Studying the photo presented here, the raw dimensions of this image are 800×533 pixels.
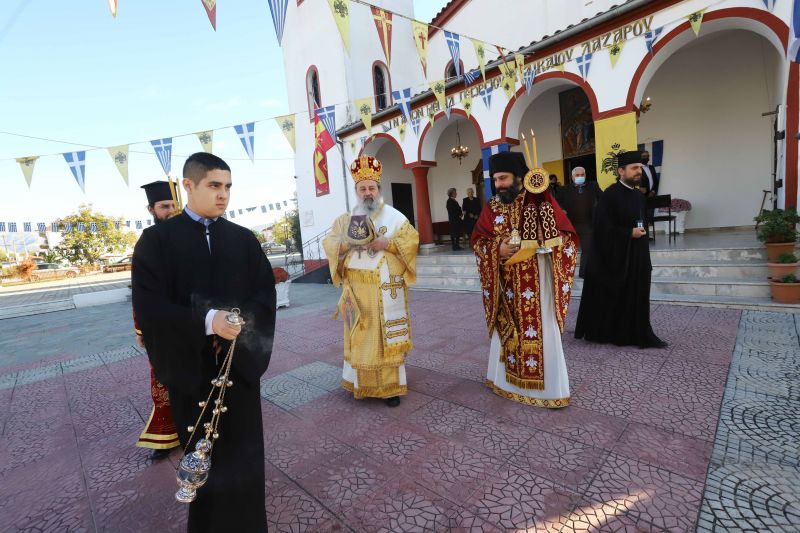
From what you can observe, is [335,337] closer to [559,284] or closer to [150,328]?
[559,284]

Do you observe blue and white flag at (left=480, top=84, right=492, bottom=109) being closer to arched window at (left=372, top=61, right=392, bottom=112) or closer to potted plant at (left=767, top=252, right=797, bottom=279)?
arched window at (left=372, top=61, right=392, bottom=112)

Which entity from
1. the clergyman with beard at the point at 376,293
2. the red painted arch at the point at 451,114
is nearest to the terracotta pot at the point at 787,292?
the clergyman with beard at the point at 376,293

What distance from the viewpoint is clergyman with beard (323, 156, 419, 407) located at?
3324 millimetres

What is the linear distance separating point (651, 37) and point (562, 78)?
1751mm

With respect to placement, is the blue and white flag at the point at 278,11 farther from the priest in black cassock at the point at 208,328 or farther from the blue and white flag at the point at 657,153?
the blue and white flag at the point at 657,153

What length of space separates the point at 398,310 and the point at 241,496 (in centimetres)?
194

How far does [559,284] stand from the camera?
3107 millimetres

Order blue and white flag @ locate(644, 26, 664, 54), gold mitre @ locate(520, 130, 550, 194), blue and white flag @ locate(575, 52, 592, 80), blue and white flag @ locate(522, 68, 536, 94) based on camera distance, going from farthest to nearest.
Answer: blue and white flag @ locate(522, 68, 536, 94) < blue and white flag @ locate(575, 52, 592, 80) < blue and white flag @ locate(644, 26, 664, 54) < gold mitre @ locate(520, 130, 550, 194)

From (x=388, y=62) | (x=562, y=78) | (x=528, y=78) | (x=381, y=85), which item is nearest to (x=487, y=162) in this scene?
(x=528, y=78)

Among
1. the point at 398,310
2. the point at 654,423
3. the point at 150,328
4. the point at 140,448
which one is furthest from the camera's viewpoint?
the point at 398,310

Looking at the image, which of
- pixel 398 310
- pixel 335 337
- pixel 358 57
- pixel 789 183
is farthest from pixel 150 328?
pixel 358 57

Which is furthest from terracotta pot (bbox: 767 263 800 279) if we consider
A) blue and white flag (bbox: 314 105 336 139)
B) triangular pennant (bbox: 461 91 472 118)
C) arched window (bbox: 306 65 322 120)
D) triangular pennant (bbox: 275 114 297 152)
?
arched window (bbox: 306 65 322 120)

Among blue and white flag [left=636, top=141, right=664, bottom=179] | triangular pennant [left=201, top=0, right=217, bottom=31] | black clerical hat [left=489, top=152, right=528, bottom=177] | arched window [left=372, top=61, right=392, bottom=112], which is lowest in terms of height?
black clerical hat [left=489, top=152, right=528, bottom=177]

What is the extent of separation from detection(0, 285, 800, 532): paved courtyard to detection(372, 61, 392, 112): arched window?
43.4 feet
